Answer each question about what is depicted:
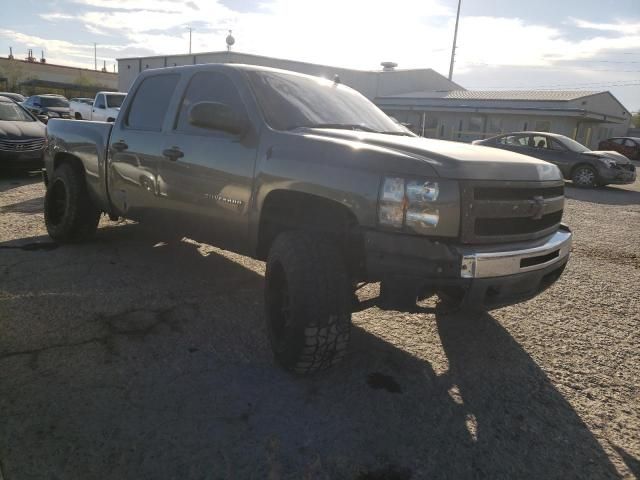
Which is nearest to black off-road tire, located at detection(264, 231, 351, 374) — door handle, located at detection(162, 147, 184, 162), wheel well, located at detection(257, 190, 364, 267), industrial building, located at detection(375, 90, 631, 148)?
wheel well, located at detection(257, 190, 364, 267)

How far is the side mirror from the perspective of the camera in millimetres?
3168

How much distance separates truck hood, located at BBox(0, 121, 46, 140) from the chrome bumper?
10021 millimetres

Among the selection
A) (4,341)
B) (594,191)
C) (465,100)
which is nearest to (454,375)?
(4,341)

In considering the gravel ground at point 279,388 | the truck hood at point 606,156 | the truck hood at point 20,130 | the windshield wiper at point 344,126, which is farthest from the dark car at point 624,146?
the windshield wiper at point 344,126

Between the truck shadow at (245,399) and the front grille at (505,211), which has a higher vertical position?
the front grille at (505,211)

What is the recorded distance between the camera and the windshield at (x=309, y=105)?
132 inches

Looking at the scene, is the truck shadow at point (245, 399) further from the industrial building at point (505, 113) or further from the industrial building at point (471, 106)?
the industrial building at point (505, 113)

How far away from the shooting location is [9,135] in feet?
31.4

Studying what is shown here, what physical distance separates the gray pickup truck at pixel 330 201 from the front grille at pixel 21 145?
22.8 ft

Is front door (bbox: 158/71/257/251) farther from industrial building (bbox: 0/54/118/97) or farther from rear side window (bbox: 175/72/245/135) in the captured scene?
industrial building (bbox: 0/54/118/97)

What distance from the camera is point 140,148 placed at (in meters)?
4.22

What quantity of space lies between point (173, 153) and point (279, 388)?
203 centimetres

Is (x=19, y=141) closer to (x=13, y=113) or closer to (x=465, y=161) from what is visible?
(x=13, y=113)

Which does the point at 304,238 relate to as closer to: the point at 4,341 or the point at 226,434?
the point at 226,434
